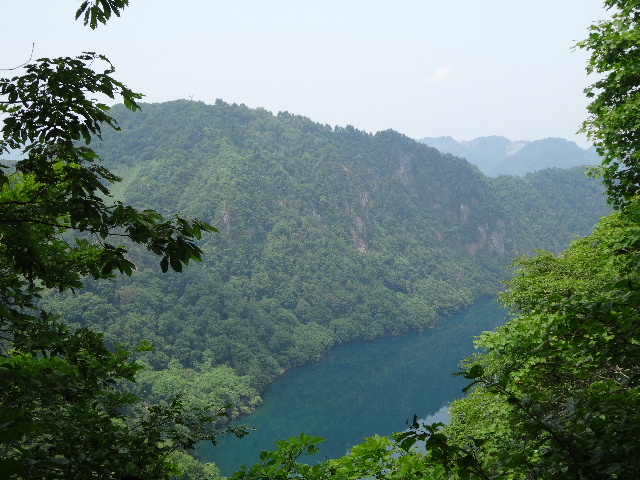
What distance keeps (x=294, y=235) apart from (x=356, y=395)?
58608 millimetres

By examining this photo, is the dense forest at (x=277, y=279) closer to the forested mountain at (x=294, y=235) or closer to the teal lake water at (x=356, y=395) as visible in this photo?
the forested mountain at (x=294, y=235)

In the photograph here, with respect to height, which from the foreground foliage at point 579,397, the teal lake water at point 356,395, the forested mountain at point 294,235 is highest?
the forested mountain at point 294,235

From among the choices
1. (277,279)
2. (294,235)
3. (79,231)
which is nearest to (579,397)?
(79,231)

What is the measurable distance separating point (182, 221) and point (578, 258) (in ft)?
50.3

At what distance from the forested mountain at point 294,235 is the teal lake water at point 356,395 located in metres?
4.14

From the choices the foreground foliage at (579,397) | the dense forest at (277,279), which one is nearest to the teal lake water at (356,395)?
the dense forest at (277,279)

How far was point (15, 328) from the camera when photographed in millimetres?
4328

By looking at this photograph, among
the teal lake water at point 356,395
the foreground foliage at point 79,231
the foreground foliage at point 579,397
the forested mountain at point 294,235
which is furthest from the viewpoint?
the forested mountain at point 294,235

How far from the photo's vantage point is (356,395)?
57.9 meters

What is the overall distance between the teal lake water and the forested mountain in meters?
4.14

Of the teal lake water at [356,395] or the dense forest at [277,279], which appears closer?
the dense forest at [277,279]

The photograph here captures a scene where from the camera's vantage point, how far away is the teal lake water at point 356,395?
149ft

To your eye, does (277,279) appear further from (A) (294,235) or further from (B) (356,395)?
(B) (356,395)

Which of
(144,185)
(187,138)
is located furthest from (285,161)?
(144,185)
